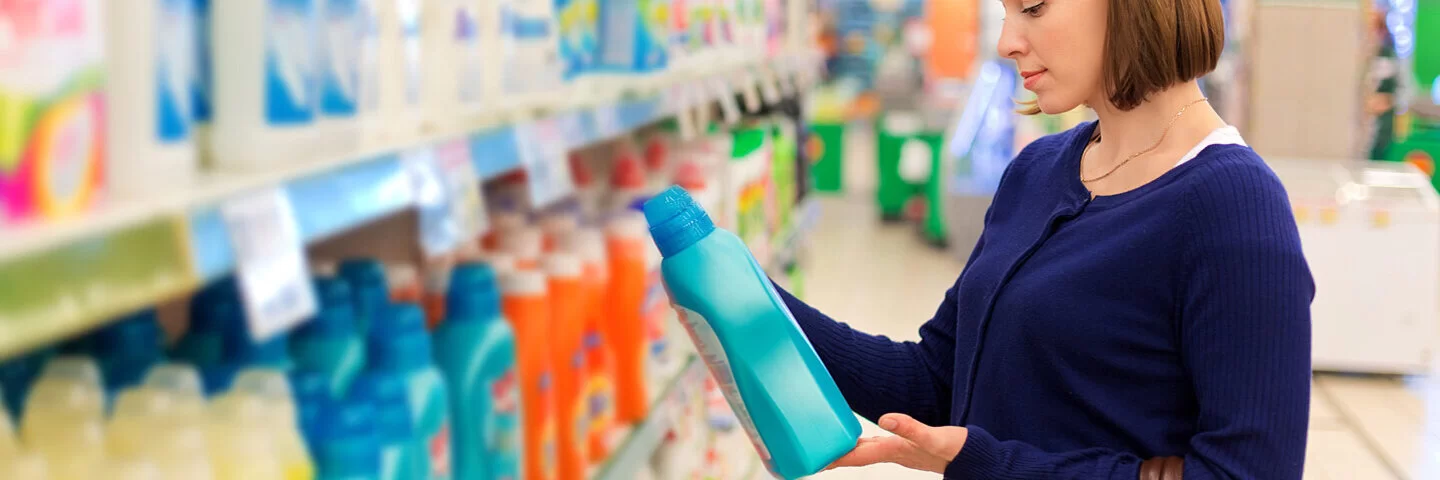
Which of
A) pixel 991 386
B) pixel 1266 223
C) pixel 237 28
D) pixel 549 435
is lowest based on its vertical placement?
pixel 549 435

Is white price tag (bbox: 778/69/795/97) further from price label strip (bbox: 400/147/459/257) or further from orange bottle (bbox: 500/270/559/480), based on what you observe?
price label strip (bbox: 400/147/459/257)

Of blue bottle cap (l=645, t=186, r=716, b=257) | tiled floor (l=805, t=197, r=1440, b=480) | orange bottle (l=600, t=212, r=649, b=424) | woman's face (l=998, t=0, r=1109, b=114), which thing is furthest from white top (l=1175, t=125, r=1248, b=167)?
tiled floor (l=805, t=197, r=1440, b=480)

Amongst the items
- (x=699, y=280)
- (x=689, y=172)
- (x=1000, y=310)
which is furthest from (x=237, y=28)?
(x=689, y=172)

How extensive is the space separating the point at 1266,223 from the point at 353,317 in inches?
35.6

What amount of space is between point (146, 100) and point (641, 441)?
1227 millimetres

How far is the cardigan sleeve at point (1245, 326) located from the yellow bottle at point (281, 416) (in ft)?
2.58

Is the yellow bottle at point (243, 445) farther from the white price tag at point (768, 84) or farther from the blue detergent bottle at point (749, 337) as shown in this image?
the white price tag at point (768, 84)

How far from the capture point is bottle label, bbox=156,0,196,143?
0.85m

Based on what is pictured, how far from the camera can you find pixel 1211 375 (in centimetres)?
115

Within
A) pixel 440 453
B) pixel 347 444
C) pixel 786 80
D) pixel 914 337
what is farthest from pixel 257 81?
pixel 914 337

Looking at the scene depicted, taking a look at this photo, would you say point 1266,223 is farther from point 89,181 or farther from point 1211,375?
point 89,181

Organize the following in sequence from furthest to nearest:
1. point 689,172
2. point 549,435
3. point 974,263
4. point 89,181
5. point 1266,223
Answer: point 689,172, point 549,435, point 974,263, point 1266,223, point 89,181

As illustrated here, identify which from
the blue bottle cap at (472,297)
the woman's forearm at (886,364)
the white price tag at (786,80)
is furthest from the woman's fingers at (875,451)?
the white price tag at (786,80)

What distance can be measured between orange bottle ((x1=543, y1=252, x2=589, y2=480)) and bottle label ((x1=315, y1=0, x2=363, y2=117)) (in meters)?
0.62
